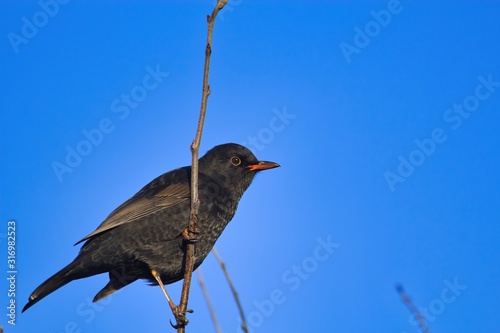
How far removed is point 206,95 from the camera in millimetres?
4211

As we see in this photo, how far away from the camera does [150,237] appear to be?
6.07m

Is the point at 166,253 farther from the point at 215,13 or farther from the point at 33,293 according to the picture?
the point at 215,13

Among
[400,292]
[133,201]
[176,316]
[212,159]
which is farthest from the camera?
[212,159]

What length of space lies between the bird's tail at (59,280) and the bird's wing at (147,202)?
268 mm

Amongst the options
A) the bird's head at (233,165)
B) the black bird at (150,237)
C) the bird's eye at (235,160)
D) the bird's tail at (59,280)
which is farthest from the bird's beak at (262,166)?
the bird's tail at (59,280)

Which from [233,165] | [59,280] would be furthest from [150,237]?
[233,165]

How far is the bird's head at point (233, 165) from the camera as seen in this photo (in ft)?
23.2

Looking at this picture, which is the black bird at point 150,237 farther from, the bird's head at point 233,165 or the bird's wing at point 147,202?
the bird's head at point 233,165

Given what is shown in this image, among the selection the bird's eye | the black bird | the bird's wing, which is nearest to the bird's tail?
the black bird

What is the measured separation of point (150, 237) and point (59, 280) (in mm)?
987

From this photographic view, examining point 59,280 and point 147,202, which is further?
point 147,202

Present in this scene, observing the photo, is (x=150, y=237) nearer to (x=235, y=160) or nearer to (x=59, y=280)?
(x=59, y=280)

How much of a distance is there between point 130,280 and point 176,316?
1119 mm

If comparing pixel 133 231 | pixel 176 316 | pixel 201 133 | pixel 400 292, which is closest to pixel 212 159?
pixel 133 231
